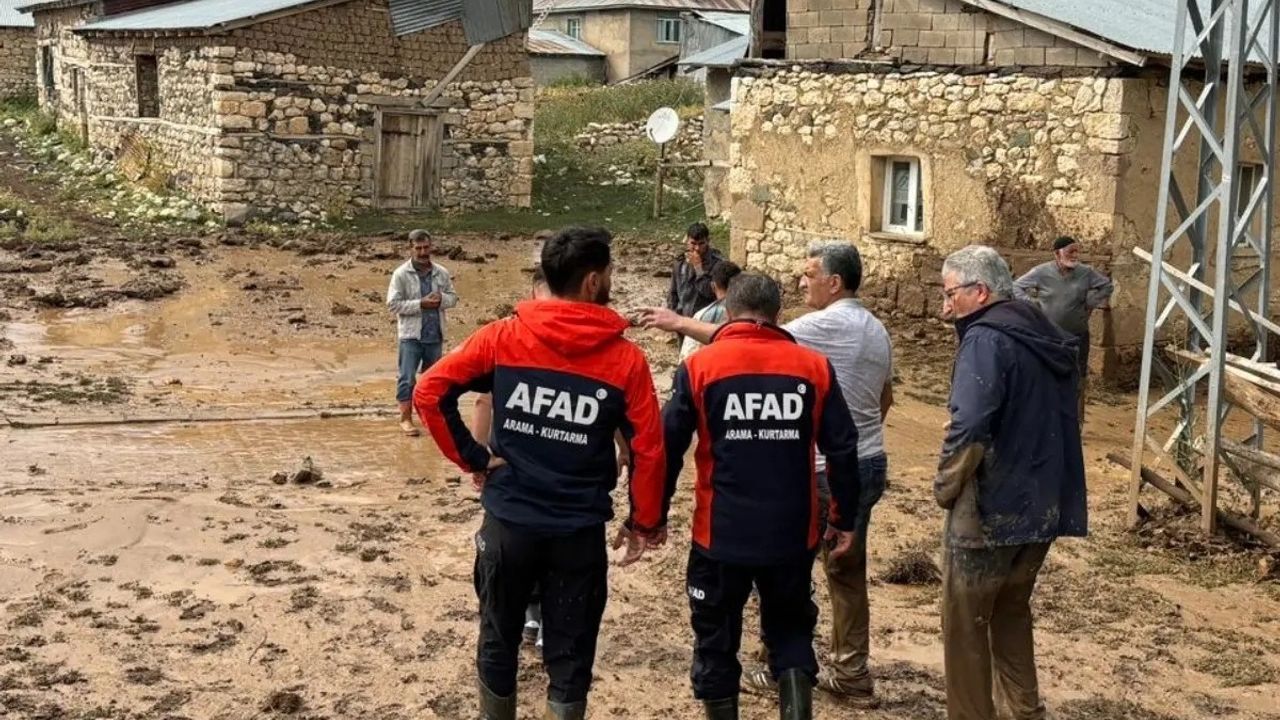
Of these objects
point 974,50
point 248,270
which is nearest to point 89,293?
point 248,270

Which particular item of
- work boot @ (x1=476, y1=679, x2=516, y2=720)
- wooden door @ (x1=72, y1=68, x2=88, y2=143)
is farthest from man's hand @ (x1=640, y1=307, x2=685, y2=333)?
wooden door @ (x1=72, y1=68, x2=88, y2=143)

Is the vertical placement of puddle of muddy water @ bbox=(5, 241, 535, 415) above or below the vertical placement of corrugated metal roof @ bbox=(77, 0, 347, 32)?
below

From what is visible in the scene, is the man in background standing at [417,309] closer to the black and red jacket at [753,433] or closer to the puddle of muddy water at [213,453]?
the puddle of muddy water at [213,453]

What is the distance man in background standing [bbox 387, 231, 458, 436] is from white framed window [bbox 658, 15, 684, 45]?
112 ft

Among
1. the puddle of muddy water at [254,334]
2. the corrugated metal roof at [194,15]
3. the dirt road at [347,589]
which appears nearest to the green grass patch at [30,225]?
the puddle of muddy water at [254,334]

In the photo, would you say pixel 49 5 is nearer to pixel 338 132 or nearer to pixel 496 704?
pixel 338 132

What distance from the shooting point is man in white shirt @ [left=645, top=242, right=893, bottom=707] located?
17.2 ft

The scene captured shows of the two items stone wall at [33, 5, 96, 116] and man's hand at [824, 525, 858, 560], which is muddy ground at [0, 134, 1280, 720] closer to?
man's hand at [824, 525, 858, 560]

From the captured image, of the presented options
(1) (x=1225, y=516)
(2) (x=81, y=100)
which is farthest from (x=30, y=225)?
(1) (x=1225, y=516)

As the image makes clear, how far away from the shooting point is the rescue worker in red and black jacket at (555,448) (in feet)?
14.6

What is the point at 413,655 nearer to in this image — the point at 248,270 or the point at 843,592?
the point at 843,592

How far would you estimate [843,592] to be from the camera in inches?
214

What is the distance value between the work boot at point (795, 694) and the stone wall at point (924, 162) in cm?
863

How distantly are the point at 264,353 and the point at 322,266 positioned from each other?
504 cm
